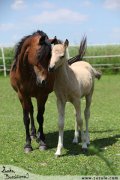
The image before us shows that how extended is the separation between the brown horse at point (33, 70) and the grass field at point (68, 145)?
44 centimetres

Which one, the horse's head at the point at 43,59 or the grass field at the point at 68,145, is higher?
the horse's head at the point at 43,59

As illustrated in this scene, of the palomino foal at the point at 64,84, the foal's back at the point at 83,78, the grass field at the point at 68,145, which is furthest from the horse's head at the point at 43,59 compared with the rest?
the grass field at the point at 68,145

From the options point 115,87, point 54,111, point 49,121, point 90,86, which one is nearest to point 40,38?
point 90,86

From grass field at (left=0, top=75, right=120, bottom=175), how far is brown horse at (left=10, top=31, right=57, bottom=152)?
0.44 m

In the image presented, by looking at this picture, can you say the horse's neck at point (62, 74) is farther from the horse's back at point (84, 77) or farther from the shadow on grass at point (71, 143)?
the shadow on grass at point (71, 143)

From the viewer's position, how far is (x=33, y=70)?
19.0 feet

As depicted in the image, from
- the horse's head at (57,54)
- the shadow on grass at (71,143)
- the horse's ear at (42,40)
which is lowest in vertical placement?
the shadow on grass at (71,143)

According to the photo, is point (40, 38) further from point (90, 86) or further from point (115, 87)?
point (115, 87)

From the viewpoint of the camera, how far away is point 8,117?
396 inches

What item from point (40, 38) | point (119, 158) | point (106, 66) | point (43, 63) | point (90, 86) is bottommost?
point (106, 66)

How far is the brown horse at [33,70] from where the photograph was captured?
17.6ft

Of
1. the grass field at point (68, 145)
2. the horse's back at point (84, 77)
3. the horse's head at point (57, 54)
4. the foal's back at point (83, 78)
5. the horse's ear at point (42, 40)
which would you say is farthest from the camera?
the horse's back at point (84, 77)

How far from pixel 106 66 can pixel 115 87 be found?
7088mm

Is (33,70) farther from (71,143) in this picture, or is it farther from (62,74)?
(71,143)
